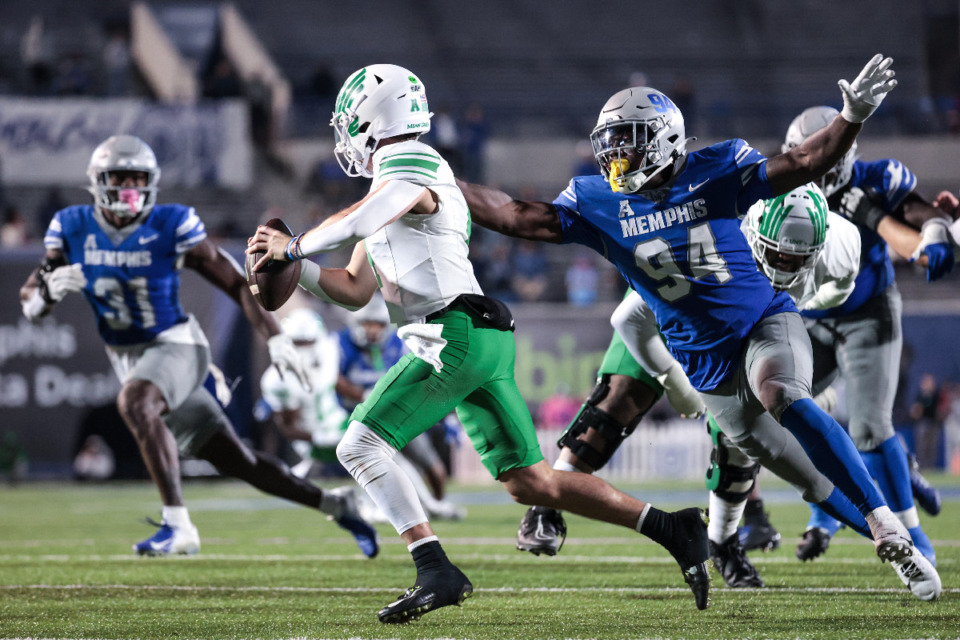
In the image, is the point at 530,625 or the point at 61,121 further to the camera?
the point at 61,121

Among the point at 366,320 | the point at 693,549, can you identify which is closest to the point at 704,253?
the point at 693,549

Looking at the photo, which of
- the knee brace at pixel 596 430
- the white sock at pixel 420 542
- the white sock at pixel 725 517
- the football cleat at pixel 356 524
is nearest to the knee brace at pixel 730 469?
the white sock at pixel 725 517

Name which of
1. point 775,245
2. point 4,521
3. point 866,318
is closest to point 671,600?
point 775,245

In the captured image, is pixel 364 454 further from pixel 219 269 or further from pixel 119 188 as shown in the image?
pixel 119 188

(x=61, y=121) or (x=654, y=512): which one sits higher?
(x=61, y=121)

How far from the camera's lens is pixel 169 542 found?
594 centimetres

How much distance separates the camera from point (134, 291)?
6.39 metres

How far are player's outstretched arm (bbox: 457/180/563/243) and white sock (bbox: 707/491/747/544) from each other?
142cm

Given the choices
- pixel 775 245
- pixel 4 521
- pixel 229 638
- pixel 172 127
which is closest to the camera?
pixel 229 638

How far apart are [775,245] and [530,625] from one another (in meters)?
1.88

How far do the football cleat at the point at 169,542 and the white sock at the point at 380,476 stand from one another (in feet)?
6.80

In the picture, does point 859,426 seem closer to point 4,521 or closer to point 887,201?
point 887,201

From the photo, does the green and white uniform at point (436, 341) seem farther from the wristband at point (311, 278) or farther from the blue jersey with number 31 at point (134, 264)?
the blue jersey with number 31 at point (134, 264)

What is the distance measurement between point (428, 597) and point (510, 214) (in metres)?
1.46
